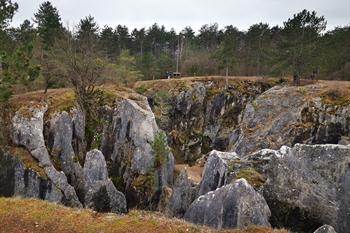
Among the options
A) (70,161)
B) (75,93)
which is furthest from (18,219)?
(75,93)

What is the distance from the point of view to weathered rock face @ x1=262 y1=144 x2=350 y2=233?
21.2 metres

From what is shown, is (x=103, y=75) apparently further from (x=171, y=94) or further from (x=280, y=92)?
(x=280, y=92)

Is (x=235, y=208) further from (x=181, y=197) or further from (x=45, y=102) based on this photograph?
(x=45, y=102)

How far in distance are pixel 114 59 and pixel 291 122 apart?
147 ft

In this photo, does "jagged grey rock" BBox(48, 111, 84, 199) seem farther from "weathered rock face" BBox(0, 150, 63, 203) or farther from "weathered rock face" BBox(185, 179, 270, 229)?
"weathered rock face" BBox(185, 179, 270, 229)

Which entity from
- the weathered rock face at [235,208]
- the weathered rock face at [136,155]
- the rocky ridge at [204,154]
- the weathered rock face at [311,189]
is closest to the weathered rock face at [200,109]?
the rocky ridge at [204,154]

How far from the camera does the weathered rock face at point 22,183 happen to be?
34.4 meters

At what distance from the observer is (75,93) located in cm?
4641

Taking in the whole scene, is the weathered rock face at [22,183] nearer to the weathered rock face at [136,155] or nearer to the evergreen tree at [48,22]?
the weathered rock face at [136,155]

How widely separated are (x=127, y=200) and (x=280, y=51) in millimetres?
34370

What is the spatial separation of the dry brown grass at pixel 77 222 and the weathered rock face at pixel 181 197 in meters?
15.0

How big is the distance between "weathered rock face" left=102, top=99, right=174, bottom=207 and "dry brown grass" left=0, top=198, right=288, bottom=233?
21.1 meters

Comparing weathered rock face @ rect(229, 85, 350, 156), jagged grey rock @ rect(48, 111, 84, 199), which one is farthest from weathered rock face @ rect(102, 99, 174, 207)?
weathered rock face @ rect(229, 85, 350, 156)

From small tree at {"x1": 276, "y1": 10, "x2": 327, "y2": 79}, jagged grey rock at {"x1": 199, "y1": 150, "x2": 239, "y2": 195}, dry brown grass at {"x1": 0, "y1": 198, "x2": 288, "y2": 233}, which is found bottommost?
dry brown grass at {"x1": 0, "y1": 198, "x2": 288, "y2": 233}
